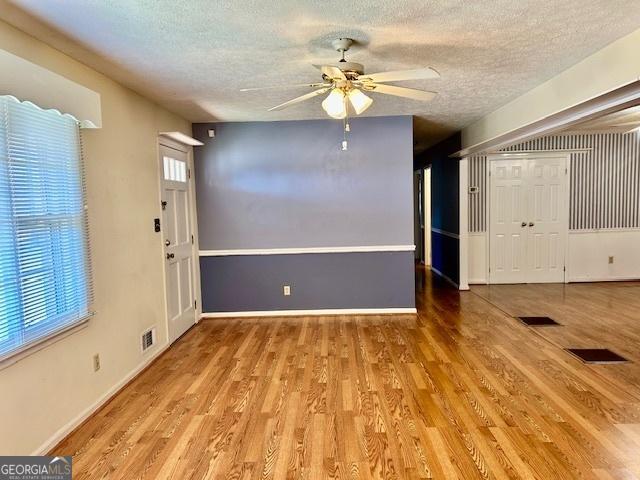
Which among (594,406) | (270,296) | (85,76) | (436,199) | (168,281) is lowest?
(594,406)

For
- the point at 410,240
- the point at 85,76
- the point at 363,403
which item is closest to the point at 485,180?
the point at 410,240

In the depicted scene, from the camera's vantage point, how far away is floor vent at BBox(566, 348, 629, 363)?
3285 mm

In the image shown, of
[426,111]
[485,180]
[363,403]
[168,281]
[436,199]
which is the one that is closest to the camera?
[363,403]

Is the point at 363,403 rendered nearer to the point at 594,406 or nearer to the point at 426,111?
the point at 594,406

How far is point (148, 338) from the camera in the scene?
11.5 feet

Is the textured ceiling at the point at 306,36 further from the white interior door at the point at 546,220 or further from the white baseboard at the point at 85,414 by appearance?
the white interior door at the point at 546,220

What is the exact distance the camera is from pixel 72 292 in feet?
8.09

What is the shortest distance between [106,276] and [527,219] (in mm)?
5932

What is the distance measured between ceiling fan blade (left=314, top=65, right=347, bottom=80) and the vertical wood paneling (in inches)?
174

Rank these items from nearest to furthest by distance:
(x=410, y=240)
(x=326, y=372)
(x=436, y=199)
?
(x=326, y=372) → (x=410, y=240) → (x=436, y=199)

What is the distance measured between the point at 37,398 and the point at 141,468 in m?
0.70

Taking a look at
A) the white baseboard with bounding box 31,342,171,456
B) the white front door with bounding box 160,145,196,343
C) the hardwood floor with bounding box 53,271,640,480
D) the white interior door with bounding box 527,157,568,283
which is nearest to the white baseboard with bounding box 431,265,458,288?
the white interior door with bounding box 527,157,568,283

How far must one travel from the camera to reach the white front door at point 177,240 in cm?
395

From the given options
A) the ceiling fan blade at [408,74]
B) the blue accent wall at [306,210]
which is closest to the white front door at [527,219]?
the blue accent wall at [306,210]
